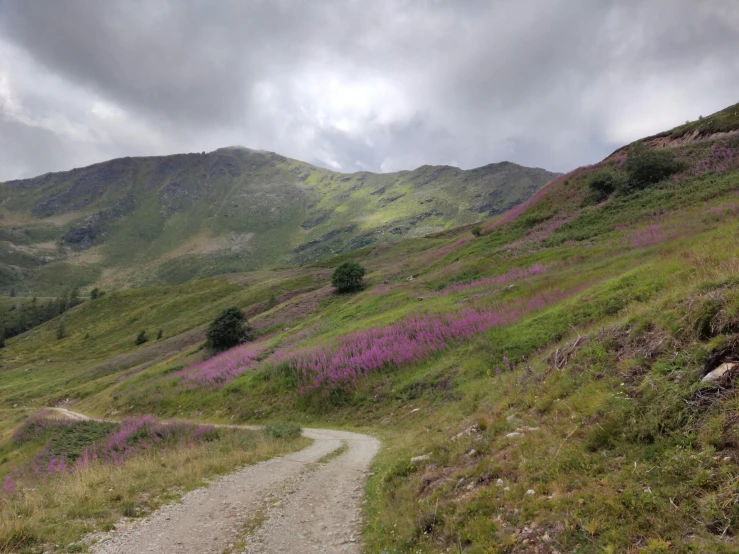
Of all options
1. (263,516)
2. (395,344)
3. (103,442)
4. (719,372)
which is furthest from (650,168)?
(103,442)

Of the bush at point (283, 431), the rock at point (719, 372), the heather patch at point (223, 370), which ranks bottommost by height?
the bush at point (283, 431)

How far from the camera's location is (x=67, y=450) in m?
23.7

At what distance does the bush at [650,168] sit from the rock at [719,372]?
40.8 m

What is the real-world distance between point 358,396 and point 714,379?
20.0 m

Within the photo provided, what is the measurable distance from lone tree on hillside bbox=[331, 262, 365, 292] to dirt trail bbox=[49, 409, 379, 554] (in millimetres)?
44775

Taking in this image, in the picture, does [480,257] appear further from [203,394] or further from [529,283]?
[203,394]

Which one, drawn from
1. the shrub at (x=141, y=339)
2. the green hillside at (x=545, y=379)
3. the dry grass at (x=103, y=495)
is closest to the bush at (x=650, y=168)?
the green hillside at (x=545, y=379)

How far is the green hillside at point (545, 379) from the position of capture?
571 cm

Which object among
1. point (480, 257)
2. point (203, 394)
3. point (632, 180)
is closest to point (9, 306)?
point (203, 394)

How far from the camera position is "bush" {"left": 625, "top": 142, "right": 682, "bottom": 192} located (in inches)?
Answer: 1515

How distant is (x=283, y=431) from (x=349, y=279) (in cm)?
3983

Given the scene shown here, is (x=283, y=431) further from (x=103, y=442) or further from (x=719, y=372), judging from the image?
(x=719, y=372)

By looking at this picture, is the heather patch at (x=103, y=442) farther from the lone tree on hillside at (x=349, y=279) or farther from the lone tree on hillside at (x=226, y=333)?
the lone tree on hillside at (x=349, y=279)

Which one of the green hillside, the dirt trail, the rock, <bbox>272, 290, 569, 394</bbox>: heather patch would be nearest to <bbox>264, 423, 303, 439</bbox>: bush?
the green hillside
